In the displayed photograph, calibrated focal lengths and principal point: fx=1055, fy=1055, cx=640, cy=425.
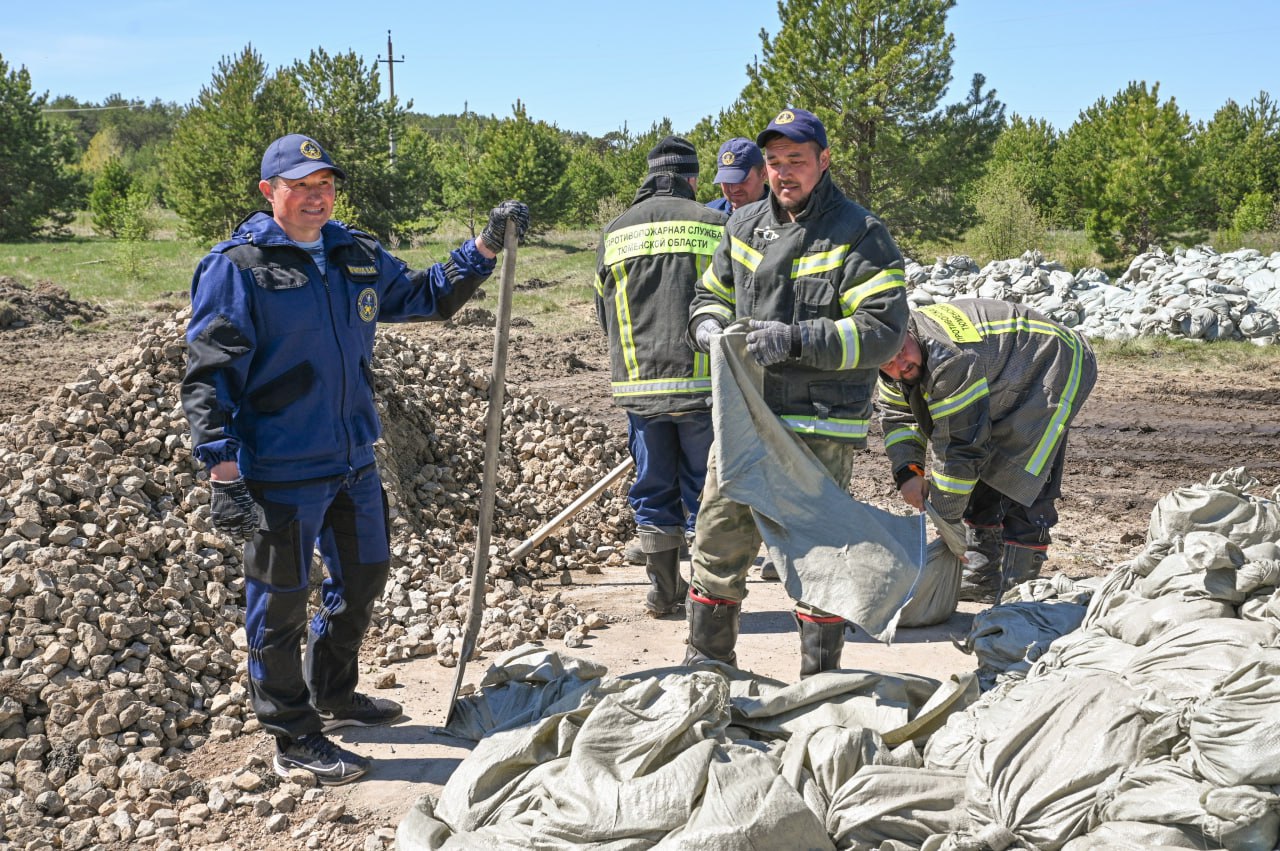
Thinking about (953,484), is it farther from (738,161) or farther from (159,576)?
(159,576)

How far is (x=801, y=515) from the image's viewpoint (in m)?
3.66

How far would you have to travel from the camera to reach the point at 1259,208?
30703mm

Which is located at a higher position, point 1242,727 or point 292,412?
point 292,412

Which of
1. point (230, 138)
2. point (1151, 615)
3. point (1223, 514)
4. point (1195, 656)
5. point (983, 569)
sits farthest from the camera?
point (230, 138)

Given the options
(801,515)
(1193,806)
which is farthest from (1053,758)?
(801,515)

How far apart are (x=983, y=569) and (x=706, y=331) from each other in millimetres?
2590

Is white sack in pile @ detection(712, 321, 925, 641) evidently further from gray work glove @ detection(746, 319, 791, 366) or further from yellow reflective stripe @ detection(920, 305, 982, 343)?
yellow reflective stripe @ detection(920, 305, 982, 343)

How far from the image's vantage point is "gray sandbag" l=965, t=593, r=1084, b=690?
407 centimetres

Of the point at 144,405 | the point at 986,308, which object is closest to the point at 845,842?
the point at 986,308

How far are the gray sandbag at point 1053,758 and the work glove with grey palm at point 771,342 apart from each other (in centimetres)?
129

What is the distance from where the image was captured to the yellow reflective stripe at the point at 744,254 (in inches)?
148

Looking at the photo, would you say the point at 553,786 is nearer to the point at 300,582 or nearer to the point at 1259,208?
the point at 300,582

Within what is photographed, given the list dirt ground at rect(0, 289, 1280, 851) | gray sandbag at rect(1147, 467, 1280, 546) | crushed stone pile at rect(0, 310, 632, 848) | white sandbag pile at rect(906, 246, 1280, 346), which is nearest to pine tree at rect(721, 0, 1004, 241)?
white sandbag pile at rect(906, 246, 1280, 346)

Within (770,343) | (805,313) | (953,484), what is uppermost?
(805,313)
